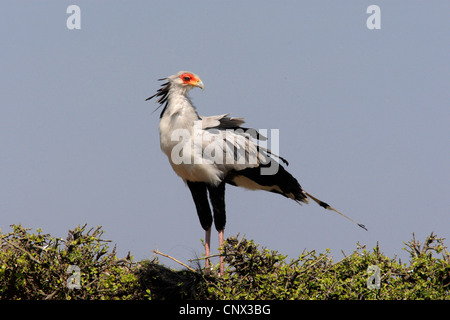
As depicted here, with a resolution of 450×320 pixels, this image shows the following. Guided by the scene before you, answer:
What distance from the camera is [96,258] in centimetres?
601

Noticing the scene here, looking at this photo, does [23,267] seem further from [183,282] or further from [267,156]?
[267,156]

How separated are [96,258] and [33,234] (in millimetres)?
697

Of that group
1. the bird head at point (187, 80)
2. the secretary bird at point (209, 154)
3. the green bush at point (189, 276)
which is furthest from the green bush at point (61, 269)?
the bird head at point (187, 80)

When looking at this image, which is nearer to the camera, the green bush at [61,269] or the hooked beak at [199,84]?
the green bush at [61,269]

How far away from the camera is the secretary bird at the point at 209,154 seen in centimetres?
747

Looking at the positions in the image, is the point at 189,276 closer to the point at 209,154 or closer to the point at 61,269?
the point at 61,269

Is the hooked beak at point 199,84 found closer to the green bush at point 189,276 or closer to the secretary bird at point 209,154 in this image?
the secretary bird at point 209,154

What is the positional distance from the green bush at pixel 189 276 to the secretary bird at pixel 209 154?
1.79 metres

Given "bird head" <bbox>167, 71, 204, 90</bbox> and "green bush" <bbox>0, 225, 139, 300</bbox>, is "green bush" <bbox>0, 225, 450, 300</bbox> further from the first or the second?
"bird head" <bbox>167, 71, 204, 90</bbox>

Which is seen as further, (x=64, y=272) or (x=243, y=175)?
(x=243, y=175)

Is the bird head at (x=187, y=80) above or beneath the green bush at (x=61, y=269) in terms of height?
above

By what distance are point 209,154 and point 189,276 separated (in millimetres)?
2091
